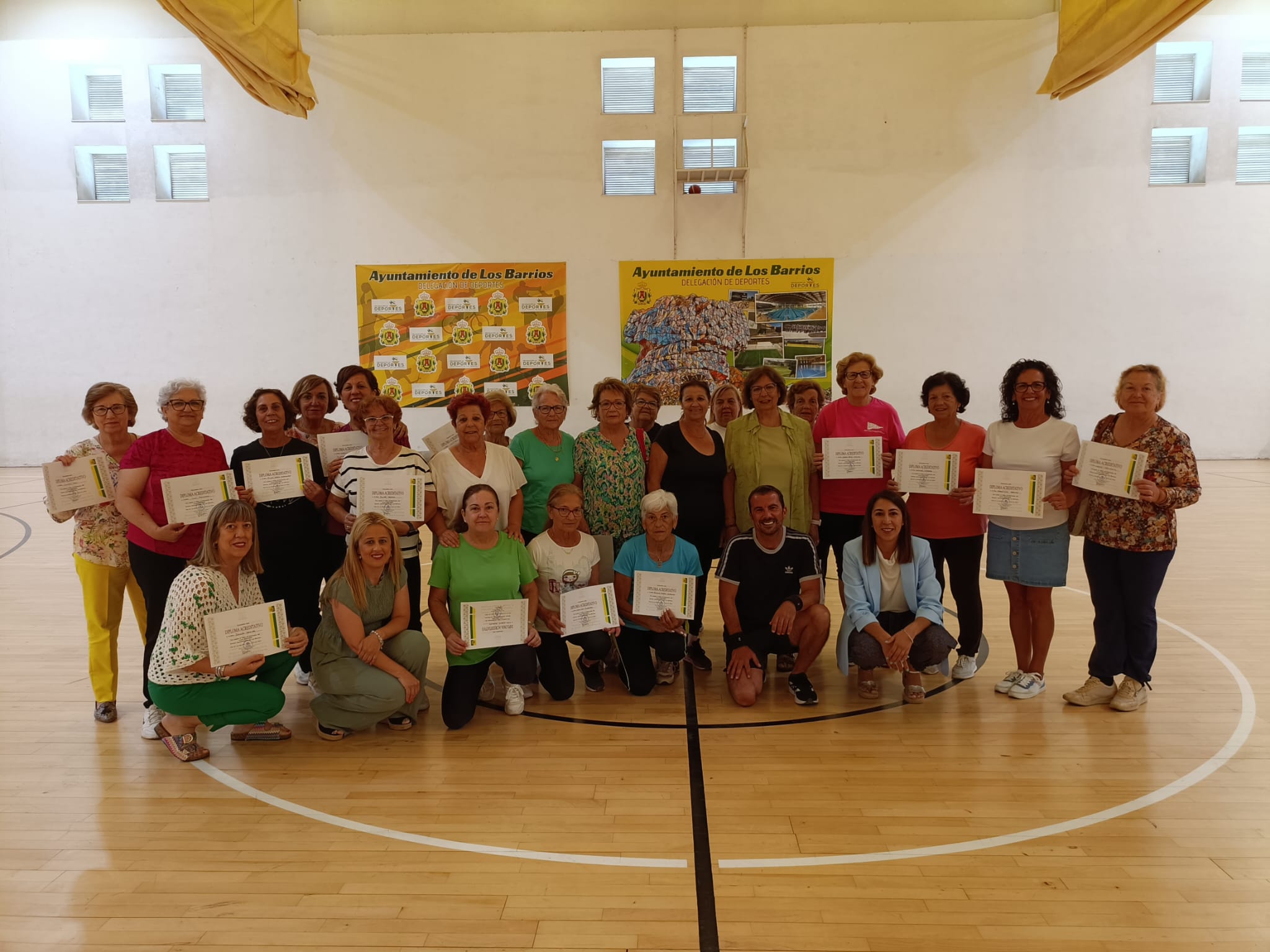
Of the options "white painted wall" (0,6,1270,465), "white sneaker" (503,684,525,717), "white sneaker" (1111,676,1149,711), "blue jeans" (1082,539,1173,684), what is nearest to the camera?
"blue jeans" (1082,539,1173,684)

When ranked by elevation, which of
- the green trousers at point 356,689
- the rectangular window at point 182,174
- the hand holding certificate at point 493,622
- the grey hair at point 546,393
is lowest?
the green trousers at point 356,689

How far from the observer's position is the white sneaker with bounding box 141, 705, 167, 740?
157 inches

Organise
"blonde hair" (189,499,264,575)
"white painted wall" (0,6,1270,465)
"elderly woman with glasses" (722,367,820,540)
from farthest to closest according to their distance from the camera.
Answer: "white painted wall" (0,6,1270,465), "elderly woman with glasses" (722,367,820,540), "blonde hair" (189,499,264,575)

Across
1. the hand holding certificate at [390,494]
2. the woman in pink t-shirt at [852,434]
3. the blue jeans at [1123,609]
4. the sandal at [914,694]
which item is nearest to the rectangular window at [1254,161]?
the woman in pink t-shirt at [852,434]

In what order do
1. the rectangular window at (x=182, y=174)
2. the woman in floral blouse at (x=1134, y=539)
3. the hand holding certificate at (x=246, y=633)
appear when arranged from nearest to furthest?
the hand holding certificate at (x=246, y=633), the woman in floral blouse at (x=1134, y=539), the rectangular window at (x=182, y=174)

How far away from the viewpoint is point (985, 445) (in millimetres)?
4406

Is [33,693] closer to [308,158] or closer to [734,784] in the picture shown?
[734,784]

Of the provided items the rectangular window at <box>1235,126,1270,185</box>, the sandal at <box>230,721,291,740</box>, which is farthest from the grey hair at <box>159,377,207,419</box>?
the rectangular window at <box>1235,126,1270,185</box>

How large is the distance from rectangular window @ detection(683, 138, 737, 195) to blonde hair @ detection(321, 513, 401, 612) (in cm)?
934

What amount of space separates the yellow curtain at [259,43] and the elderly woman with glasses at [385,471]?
5307mm

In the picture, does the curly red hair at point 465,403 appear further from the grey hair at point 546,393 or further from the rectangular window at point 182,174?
the rectangular window at point 182,174

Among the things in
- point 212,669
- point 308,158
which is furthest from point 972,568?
point 308,158

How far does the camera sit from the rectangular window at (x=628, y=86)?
38.9ft

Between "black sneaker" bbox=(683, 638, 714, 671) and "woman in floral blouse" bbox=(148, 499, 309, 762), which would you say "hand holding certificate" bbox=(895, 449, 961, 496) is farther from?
"woman in floral blouse" bbox=(148, 499, 309, 762)
